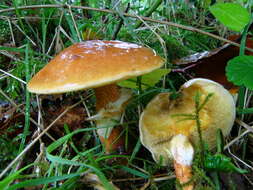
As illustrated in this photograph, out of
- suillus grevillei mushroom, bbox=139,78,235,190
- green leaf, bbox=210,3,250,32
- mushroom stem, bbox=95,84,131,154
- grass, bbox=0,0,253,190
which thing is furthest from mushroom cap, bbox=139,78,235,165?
green leaf, bbox=210,3,250,32

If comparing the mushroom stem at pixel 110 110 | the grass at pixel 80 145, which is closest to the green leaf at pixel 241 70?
the grass at pixel 80 145

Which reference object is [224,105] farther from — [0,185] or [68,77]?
[0,185]

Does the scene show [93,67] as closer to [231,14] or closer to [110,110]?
[110,110]

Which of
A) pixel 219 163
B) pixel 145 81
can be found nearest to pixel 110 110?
pixel 145 81

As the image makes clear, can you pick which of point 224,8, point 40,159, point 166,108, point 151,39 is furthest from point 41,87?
point 151,39

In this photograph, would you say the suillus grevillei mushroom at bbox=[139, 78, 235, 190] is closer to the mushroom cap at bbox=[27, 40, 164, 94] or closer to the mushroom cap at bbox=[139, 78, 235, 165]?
the mushroom cap at bbox=[139, 78, 235, 165]

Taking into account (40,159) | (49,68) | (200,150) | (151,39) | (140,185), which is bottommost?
(140,185)
